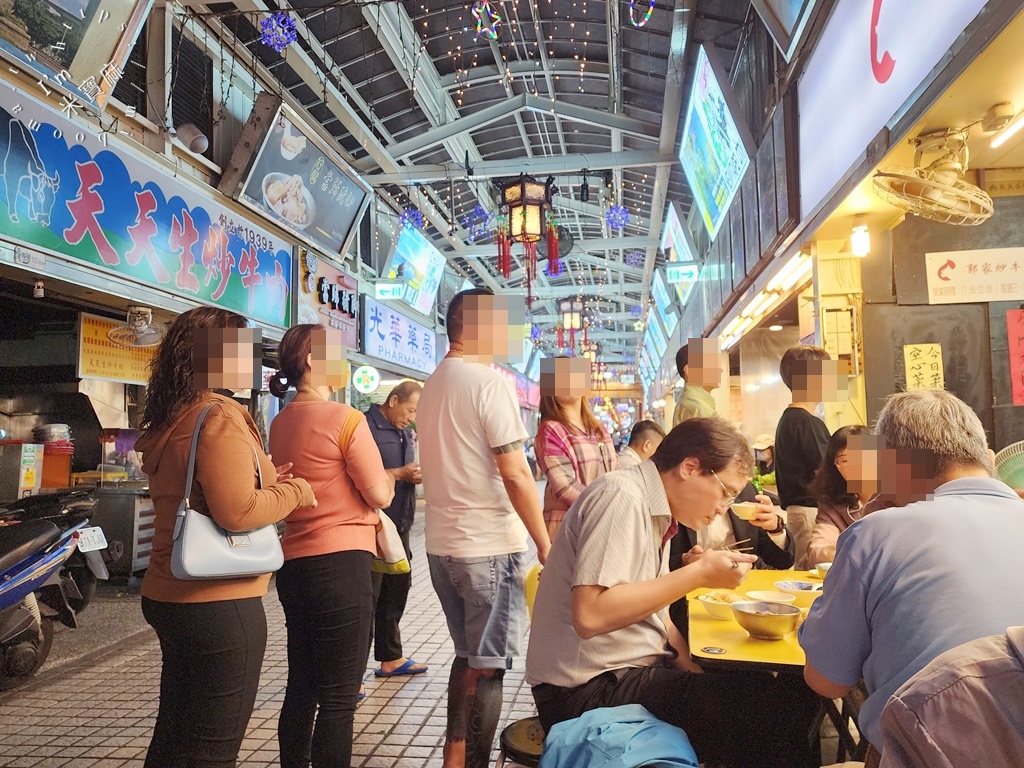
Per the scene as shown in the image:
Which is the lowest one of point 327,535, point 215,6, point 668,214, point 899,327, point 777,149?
point 327,535

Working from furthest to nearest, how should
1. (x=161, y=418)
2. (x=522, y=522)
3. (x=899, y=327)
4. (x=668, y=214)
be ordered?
(x=668, y=214), (x=899, y=327), (x=522, y=522), (x=161, y=418)

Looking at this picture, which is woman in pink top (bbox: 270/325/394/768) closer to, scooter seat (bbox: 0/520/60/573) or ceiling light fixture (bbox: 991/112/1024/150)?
scooter seat (bbox: 0/520/60/573)

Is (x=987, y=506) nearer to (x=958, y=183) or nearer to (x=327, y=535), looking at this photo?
(x=327, y=535)

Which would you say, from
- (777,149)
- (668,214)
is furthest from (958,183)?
(668,214)

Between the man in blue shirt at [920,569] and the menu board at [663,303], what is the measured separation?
1635cm

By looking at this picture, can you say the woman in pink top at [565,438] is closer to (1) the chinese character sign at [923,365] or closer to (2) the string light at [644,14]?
A: (1) the chinese character sign at [923,365]

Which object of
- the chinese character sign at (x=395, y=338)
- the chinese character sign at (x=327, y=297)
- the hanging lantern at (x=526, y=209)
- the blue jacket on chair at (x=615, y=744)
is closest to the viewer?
the blue jacket on chair at (x=615, y=744)

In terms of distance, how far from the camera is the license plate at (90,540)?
4.96 m

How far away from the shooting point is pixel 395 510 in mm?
4578

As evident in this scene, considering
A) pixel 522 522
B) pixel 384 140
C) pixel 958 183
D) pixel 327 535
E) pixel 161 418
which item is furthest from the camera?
pixel 384 140

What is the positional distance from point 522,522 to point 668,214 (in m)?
11.1

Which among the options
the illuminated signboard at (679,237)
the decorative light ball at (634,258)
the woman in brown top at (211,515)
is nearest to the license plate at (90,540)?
the woman in brown top at (211,515)

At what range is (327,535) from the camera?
8.49ft

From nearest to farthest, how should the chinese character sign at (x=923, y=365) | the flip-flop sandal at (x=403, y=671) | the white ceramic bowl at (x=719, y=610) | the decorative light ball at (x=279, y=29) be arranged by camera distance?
the white ceramic bowl at (x=719, y=610)
the flip-flop sandal at (x=403, y=671)
the chinese character sign at (x=923, y=365)
the decorative light ball at (x=279, y=29)
